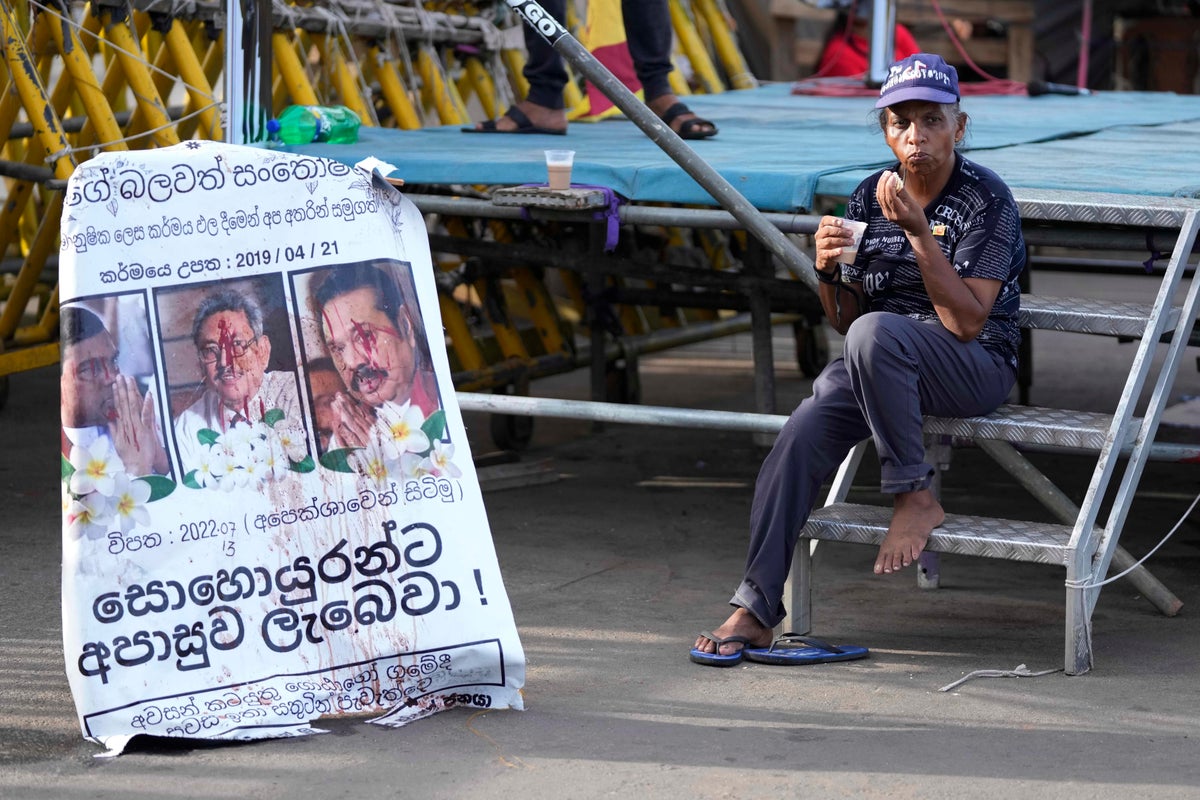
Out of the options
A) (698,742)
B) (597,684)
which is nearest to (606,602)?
(597,684)

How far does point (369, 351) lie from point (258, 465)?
37 centimetres

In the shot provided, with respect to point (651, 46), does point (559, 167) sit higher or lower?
lower

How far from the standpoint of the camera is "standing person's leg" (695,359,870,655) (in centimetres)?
422

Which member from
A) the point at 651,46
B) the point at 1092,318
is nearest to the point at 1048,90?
the point at 651,46

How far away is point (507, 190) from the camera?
17.1ft

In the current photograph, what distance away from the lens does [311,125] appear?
242 inches

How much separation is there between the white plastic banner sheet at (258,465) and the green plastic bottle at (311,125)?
2.23m

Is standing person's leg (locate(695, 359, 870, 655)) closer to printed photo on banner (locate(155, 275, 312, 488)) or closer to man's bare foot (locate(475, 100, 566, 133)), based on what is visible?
printed photo on banner (locate(155, 275, 312, 488))

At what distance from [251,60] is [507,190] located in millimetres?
1252

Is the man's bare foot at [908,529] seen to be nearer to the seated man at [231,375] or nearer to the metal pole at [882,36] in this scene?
the seated man at [231,375]

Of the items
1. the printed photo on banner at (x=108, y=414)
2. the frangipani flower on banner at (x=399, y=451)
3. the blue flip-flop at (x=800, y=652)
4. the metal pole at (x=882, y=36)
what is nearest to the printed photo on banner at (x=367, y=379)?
the frangipani flower on banner at (x=399, y=451)

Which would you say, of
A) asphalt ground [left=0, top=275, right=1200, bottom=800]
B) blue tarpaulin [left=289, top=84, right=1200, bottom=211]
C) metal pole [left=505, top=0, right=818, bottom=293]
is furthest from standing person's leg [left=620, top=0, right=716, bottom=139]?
metal pole [left=505, top=0, right=818, bottom=293]

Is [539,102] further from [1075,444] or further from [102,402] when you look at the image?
[102,402]

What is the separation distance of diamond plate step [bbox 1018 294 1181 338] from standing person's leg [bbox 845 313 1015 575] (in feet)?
1.08
